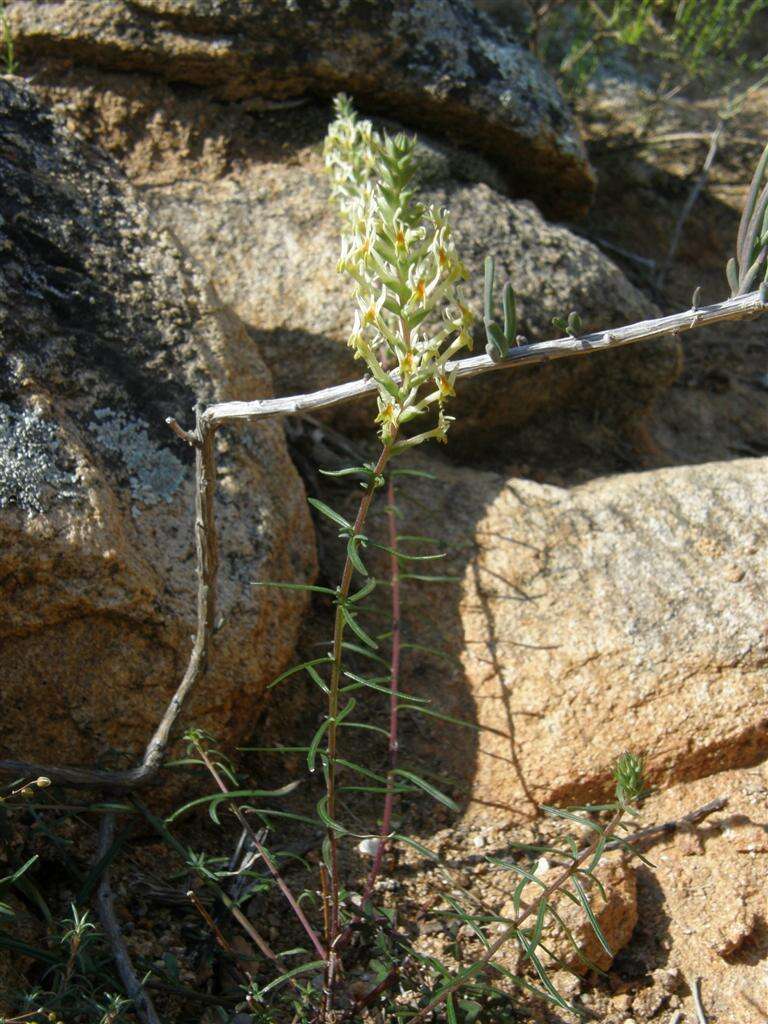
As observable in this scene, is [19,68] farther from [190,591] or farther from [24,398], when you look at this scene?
[190,591]

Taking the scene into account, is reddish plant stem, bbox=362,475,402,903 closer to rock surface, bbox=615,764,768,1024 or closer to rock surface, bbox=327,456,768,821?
rock surface, bbox=327,456,768,821

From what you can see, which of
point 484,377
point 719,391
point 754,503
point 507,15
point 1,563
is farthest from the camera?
point 507,15

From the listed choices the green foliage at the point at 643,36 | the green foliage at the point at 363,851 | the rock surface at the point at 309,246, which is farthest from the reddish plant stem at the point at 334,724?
the green foliage at the point at 643,36

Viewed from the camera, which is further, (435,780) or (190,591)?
(435,780)

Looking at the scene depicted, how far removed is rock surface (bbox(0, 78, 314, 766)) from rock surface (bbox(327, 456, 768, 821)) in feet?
1.76

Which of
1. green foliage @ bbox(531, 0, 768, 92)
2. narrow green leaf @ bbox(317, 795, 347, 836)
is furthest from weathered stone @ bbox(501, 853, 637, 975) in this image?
green foliage @ bbox(531, 0, 768, 92)

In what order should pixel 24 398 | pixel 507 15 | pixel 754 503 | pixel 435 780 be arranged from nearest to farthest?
1. pixel 24 398
2. pixel 435 780
3. pixel 754 503
4. pixel 507 15

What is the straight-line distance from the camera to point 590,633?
2.94 meters

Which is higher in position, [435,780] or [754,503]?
[754,503]

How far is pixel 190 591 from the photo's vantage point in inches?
102

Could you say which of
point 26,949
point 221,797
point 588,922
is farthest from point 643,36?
point 26,949

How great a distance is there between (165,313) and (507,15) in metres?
3.90

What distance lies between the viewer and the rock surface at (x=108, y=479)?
238 cm

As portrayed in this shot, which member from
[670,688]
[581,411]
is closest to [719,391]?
[581,411]
